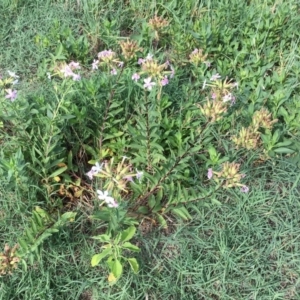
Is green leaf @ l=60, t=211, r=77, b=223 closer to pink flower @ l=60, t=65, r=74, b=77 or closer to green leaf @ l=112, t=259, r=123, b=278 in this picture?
green leaf @ l=112, t=259, r=123, b=278

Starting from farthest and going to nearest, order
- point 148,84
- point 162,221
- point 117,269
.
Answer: point 162,221 → point 148,84 → point 117,269

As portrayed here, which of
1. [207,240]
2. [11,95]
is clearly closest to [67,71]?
[11,95]

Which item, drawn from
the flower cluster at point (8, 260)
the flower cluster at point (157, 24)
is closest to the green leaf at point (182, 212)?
the flower cluster at point (8, 260)

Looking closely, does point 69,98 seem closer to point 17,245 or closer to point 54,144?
point 54,144

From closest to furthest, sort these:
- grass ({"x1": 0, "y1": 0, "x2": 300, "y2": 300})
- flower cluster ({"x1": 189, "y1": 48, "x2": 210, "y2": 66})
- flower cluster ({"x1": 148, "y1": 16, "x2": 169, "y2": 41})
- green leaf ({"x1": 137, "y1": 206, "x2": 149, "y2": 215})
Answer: grass ({"x1": 0, "y1": 0, "x2": 300, "y2": 300}), green leaf ({"x1": 137, "y1": 206, "x2": 149, "y2": 215}), flower cluster ({"x1": 189, "y1": 48, "x2": 210, "y2": 66}), flower cluster ({"x1": 148, "y1": 16, "x2": 169, "y2": 41})

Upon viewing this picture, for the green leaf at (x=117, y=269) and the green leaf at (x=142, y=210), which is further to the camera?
the green leaf at (x=142, y=210)

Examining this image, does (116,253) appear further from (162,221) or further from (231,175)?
(231,175)

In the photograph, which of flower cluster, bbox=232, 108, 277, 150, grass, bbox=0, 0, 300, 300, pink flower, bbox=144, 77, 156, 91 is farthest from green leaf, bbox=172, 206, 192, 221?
pink flower, bbox=144, 77, 156, 91

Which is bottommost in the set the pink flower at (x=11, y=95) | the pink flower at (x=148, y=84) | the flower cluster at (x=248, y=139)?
the flower cluster at (x=248, y=139)

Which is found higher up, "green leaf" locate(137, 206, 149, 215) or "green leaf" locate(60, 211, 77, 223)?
"green leaf" locate(60, 211, 77, 223)

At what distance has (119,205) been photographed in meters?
1.75

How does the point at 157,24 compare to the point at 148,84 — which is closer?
the point at 148,84

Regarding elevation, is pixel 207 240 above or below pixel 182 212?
below

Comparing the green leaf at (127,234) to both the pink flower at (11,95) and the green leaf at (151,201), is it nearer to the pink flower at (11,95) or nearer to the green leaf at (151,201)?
the green leaf at (151,201)
